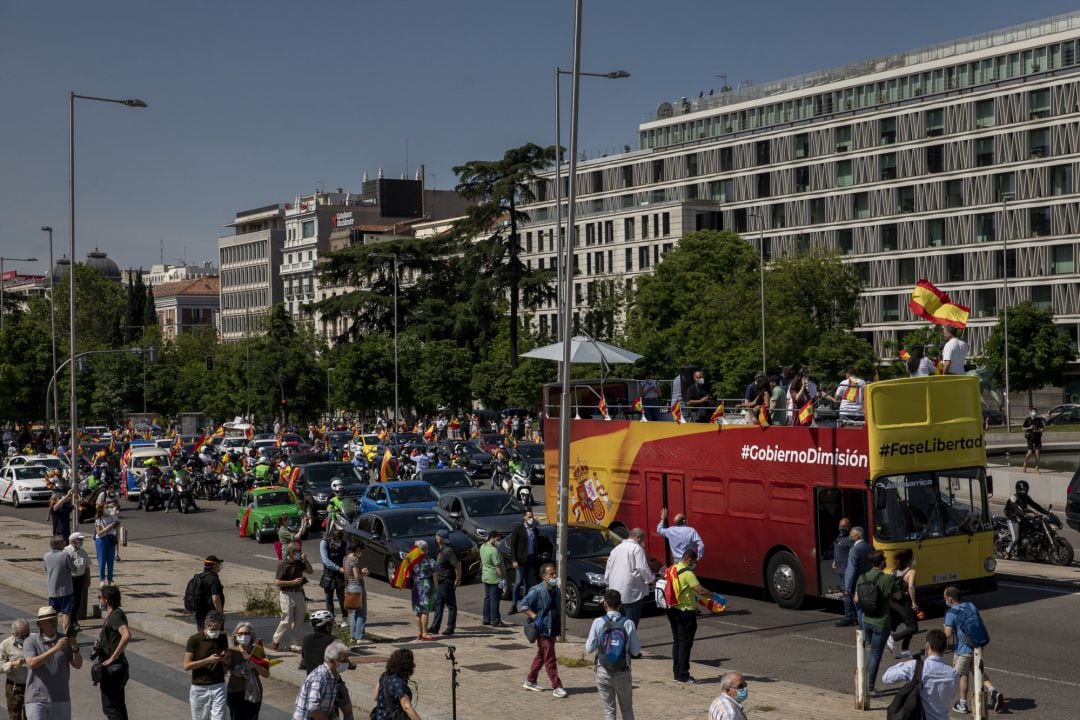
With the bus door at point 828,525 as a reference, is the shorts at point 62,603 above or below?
below

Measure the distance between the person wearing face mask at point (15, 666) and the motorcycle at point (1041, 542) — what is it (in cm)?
1851

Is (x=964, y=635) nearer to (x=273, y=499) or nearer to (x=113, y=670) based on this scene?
(x=113, y=670)

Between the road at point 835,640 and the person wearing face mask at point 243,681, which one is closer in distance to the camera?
the person wearing face mask at point 243,681

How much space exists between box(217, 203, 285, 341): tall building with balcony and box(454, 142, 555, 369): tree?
96.2 metres

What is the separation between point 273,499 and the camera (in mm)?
34188

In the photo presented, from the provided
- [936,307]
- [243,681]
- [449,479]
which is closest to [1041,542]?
[936,307]

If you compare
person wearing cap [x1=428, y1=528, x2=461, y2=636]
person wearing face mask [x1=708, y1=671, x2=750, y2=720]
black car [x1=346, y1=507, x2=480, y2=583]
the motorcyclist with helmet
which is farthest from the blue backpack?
the motorcyclist with helmet

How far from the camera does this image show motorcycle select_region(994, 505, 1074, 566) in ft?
83.1

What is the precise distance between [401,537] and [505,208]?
49.0 meters

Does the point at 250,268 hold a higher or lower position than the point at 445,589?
higher

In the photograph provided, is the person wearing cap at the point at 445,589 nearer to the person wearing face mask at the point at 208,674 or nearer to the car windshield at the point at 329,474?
the person wearing face mask at the point at 208,674

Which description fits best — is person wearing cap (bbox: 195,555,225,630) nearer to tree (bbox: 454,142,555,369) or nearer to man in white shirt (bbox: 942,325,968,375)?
man in white shirt (bbox: 942,325,968,375)

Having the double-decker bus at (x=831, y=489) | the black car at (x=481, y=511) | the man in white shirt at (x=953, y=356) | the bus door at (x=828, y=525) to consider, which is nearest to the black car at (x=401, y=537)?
the black car at (x=481, y=511)

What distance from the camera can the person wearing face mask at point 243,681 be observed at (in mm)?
12094
